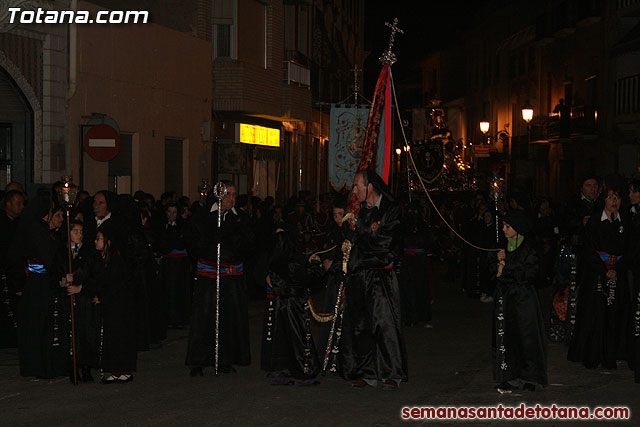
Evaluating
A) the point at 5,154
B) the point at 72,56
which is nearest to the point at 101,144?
the point at 5,154

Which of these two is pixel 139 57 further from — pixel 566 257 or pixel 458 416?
pixel 458 416

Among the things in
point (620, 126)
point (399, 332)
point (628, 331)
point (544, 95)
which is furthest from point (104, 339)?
point (544, 95)

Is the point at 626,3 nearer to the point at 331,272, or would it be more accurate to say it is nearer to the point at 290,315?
the point at 331,272

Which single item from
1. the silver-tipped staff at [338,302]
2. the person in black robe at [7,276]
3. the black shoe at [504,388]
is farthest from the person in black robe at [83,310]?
the black shoe at [504,388]

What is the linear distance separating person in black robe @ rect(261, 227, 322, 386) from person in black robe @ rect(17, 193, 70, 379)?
215 centimetres

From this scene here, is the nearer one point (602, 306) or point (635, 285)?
point (635, 285)

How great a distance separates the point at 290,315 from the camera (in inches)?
443

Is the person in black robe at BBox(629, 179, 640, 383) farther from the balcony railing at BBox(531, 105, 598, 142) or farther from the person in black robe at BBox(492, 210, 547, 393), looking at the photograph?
the balcony railing at BBox(531, 105, 598, 142)

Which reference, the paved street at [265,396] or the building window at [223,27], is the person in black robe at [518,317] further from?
the building window at [223,27]

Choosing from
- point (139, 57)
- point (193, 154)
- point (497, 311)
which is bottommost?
point (497, 311)

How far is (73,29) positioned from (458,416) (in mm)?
13865

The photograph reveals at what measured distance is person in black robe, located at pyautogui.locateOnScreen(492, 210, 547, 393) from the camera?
10836mm

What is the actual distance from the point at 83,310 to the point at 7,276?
2.39 meters

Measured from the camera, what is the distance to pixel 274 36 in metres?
31.0
